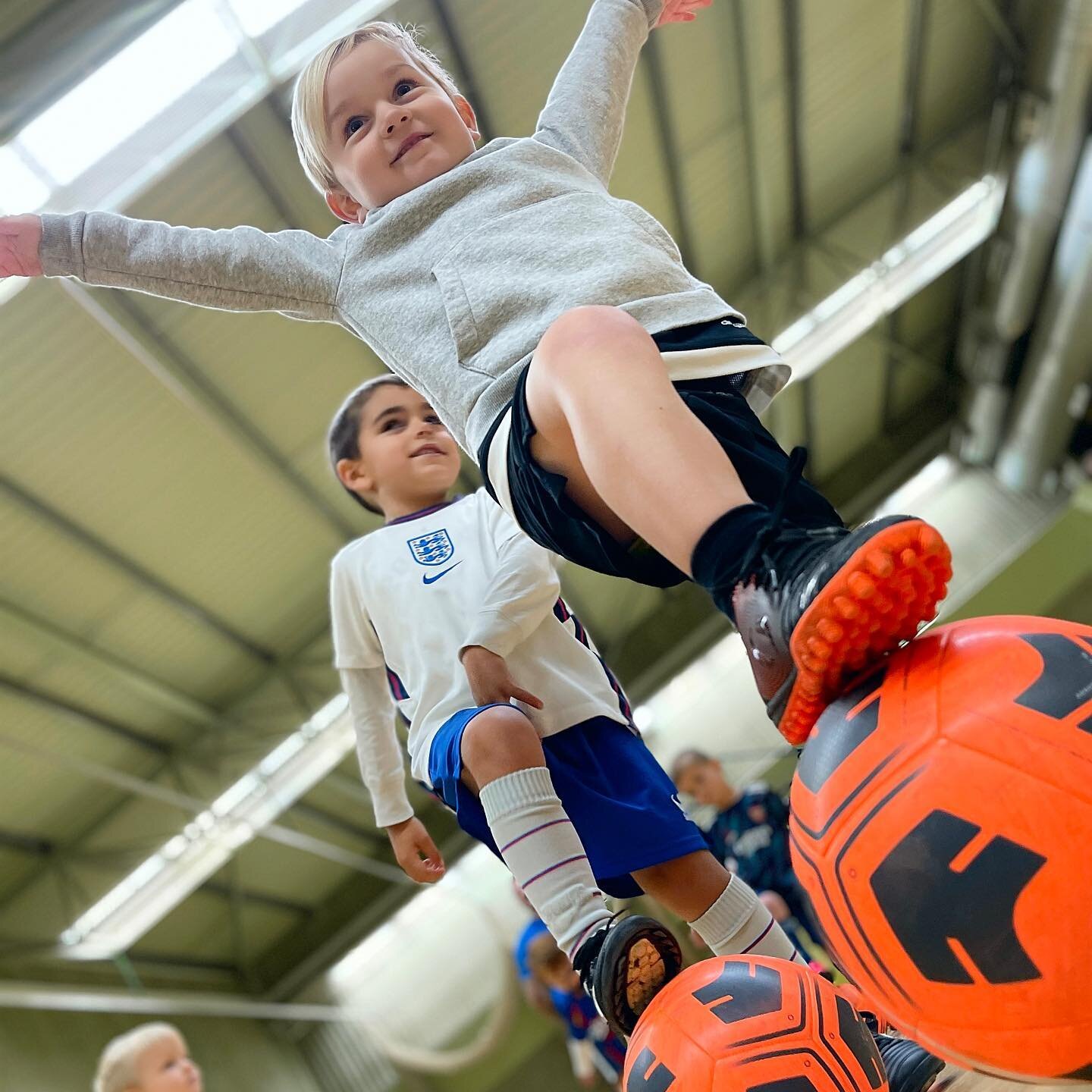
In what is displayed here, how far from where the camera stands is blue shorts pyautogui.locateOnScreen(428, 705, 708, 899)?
171 cm

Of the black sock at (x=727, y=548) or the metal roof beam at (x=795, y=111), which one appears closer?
the black sock at (x=727, y=548)

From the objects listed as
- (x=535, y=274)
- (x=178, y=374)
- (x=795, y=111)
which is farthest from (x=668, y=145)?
(x=535, y=274)

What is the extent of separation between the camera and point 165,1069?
3787mm

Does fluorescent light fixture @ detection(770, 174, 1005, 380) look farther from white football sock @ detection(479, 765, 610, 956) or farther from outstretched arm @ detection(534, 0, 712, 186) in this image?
white football sock @ detection(479, 765, 610, 956)

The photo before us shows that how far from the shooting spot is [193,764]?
27.0 ft

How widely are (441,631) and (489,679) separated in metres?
0.22

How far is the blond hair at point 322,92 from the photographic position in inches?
68.4

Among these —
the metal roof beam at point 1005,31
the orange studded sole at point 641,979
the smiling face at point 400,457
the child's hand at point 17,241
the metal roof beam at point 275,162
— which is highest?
the metal roof beam at point 275,162

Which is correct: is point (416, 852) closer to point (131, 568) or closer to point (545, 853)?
point (545, 853)

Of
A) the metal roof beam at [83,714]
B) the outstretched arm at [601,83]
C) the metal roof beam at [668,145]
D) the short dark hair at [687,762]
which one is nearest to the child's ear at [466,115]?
the outstretched arm at [601,83]

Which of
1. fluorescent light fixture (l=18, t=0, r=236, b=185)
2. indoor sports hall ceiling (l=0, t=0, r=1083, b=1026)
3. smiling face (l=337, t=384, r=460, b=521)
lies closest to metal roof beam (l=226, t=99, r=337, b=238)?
indoor sports hall ceiling (l=0, t=0, r=1083, b=1026)

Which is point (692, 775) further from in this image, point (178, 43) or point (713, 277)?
point (713, 277)

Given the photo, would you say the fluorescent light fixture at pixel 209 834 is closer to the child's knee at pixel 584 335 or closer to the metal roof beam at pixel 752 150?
the metal roof beam at pixel 752 150

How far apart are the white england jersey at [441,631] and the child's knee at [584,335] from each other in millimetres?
662
